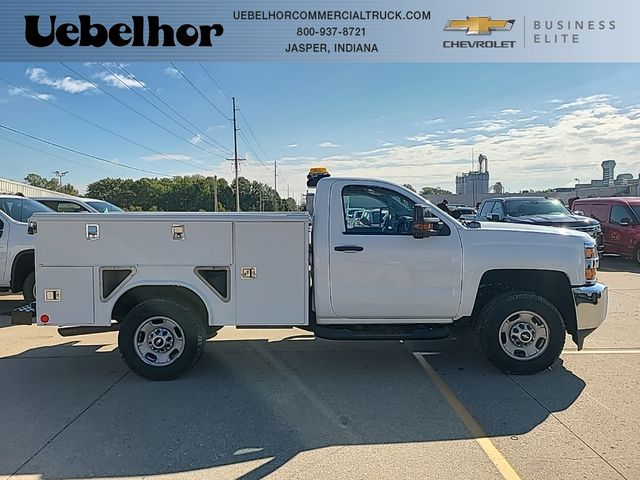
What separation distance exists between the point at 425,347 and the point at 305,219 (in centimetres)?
249

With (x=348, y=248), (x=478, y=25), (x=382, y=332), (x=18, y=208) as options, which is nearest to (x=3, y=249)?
(x=18, y=208)

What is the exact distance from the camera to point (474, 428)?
13.8ft

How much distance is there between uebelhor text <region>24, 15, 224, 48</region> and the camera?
11.0 metres

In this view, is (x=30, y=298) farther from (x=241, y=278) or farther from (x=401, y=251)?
(x=401, y=251)

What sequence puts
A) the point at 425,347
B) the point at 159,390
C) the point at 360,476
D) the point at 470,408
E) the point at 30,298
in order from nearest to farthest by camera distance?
the point at 360,476, the point at 470,408, the point at 159,390, the point at 425,347, the point at 30,298

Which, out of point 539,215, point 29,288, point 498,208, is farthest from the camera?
point 498,208

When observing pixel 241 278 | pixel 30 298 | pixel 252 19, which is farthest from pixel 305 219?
pixel 252 19

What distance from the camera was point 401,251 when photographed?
5.35 meters

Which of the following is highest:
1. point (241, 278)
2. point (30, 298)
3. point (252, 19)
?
point (252, 19)

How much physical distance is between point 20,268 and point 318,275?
243 inches

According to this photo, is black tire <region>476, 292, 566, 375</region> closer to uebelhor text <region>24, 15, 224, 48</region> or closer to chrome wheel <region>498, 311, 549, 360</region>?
chrome wheel <region>498, 311, 549, 360</region>

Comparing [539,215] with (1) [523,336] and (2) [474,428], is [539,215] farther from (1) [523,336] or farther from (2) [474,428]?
(2) [474,428]

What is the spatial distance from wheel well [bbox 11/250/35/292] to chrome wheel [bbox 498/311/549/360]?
7.65 m

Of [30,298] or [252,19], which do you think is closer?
[30,298]
